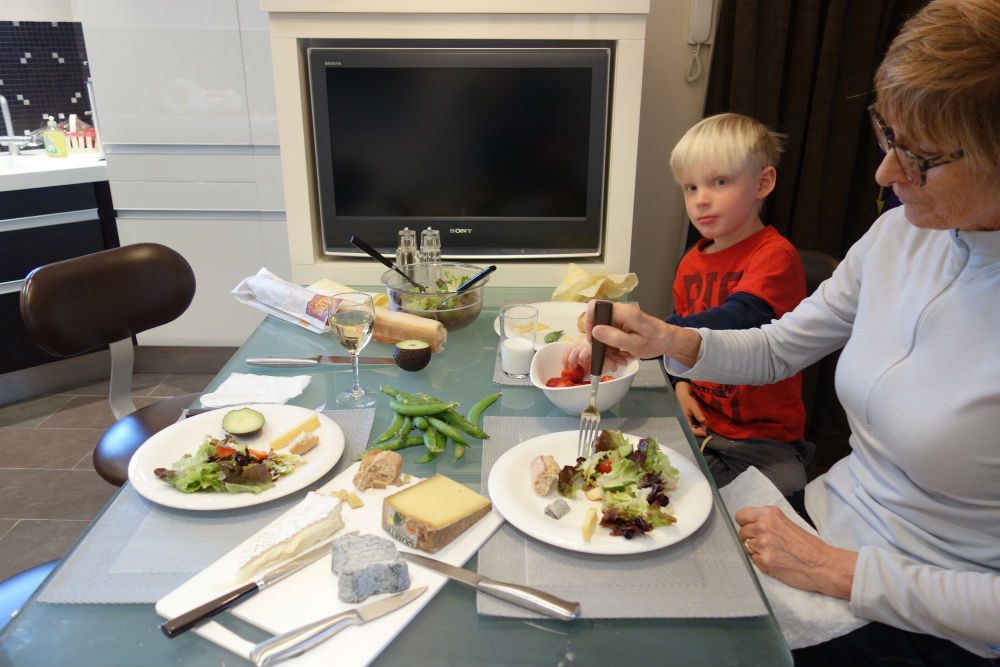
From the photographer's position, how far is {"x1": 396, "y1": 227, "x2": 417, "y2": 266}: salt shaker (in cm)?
196

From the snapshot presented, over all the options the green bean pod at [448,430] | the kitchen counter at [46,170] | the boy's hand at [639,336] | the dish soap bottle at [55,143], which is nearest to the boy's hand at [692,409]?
the boy's hand at [639,336]

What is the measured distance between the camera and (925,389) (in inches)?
41.6

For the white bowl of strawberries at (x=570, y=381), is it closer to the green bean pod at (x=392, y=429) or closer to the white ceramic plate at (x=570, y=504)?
the white ceramic plate at (x=570, y=504)

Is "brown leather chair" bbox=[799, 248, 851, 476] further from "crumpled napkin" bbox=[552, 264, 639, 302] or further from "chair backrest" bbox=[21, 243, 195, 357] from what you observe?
"chair backrest" bbox=[21, 243, 195, 357]

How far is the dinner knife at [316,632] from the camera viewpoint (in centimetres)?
73

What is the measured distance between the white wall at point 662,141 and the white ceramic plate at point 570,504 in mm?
1917

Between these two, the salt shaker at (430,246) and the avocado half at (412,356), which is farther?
the salt shaker at (430,246)

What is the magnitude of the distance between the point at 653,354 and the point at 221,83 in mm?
2407

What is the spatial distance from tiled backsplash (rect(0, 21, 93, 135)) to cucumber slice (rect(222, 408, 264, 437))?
3.13 metres

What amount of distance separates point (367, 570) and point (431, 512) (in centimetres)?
13

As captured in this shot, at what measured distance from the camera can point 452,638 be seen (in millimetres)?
778

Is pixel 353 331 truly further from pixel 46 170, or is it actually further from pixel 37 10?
pixel 37 10

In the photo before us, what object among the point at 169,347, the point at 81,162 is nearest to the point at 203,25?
the point at 81,162

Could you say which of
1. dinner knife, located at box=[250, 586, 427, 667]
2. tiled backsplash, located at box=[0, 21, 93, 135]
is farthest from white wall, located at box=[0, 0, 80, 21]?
dinner knife, located at box=[250, 586, 427, 667]
